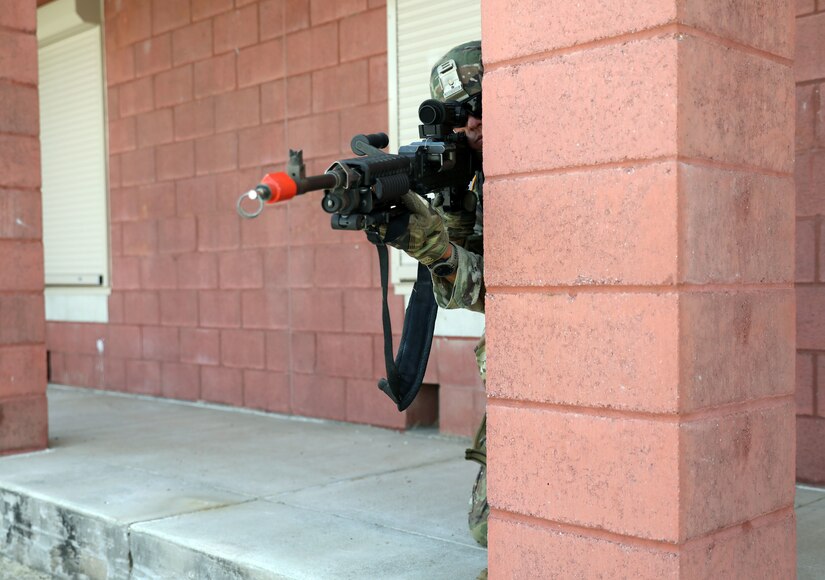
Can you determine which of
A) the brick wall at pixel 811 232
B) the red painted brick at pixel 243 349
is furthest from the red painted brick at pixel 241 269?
the brick wall at pixel 811 232

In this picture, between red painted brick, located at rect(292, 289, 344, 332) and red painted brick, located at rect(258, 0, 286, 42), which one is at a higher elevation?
red painted brick, located at rect(258, 0, 286, 42)

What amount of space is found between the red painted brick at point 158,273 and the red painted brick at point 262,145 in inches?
44.8

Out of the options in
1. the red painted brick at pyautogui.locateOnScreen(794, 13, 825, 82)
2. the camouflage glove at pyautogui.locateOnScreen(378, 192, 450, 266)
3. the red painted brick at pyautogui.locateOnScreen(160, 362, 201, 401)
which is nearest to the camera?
the camouflage glove at pyautogui.locateOnScreen(378, 192, 450, 266)

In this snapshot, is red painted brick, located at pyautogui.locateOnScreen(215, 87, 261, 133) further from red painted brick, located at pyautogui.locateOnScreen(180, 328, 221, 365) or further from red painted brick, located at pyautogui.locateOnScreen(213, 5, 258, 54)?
red painted brick, located at pyautogui.locateOnScreen(180, 328, 221, 365)

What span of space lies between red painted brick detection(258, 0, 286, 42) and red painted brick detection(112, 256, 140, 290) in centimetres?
223

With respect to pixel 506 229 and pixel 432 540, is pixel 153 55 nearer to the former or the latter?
pixel 432 540

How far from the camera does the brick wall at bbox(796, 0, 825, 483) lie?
4.00 meters

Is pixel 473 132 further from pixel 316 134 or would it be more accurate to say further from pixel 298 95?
pixel 298 95

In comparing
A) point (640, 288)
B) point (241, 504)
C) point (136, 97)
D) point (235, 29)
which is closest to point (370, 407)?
point (241, 504)

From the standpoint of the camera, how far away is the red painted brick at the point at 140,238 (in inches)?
290

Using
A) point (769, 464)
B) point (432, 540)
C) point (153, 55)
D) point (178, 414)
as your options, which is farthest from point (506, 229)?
point (153, 55)

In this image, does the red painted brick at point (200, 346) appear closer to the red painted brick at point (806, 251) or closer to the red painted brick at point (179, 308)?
the red painted brick at point (179, 308)

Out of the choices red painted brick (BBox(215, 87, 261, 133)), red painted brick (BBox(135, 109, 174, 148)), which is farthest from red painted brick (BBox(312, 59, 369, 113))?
red painted brick (BBox(135, 109, 174, 148))

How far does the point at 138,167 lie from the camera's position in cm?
749
